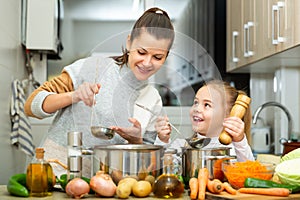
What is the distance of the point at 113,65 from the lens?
4.78ft

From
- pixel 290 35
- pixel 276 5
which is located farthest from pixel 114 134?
pixel 276 5

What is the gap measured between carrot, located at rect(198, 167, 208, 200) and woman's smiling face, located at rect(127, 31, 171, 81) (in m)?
0.30

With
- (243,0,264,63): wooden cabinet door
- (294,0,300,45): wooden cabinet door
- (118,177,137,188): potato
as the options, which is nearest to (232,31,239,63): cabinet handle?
(243,0,264,63): wooden cabinet door

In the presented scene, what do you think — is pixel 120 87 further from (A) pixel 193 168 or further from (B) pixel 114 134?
(A) pixel 193 168

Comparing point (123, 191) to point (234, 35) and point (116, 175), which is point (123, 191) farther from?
point (234, 35)

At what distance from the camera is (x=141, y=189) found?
1.21 meters

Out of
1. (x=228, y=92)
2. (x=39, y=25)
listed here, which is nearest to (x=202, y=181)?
(x=228, y=92)

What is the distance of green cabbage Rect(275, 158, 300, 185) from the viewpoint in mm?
1327

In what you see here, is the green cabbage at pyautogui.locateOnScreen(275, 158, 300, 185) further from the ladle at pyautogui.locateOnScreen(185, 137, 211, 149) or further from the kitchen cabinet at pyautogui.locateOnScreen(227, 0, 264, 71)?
the kitchen cabinet at pyautogui.locateOnScreen(227, 0, 264, 71)

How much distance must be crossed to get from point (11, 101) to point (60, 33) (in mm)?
880

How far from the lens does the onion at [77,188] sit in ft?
3.92

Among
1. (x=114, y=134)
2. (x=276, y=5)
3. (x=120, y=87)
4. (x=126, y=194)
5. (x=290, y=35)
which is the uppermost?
(x=276, y=5)

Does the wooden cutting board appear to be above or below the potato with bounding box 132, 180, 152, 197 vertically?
below

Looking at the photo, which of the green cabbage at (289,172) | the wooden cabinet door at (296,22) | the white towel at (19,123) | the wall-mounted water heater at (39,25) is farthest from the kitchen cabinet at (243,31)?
the green cabbage at (289,172)
